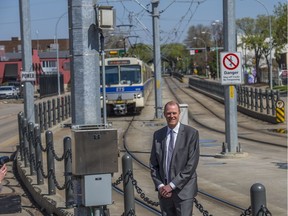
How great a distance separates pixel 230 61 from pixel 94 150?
1144 centimetres

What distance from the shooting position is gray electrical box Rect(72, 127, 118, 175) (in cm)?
677

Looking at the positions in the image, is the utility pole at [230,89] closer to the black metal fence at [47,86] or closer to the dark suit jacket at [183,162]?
the dark suit jacket at [183,162]

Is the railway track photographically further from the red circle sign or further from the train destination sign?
the red circle sign

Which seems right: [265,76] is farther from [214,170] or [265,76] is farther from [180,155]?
[180,155]

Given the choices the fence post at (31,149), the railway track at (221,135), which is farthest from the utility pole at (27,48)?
the fence post at (31,149)

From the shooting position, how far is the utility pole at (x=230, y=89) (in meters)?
17.5

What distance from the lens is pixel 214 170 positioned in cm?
1549

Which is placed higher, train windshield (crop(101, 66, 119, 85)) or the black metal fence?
train windshield (crop(101, 66, 119, 85))

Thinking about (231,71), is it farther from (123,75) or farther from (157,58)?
(123,75)

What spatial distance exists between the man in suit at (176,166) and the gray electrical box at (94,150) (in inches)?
21.8

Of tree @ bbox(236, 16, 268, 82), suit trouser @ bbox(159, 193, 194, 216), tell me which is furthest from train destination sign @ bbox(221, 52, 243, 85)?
tree @ bbox(236, 16, 268, 82)

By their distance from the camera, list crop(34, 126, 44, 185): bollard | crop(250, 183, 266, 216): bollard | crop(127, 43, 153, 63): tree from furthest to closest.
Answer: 1. crop(127, 43, 153, 63): tree
2. crop(34, 126, 44, 185): bollard
3. crop(250, 183, 266, 216): bollard

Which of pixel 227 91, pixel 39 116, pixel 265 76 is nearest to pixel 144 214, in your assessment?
pixel 227 91

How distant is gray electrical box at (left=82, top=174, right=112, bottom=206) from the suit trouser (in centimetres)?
72
